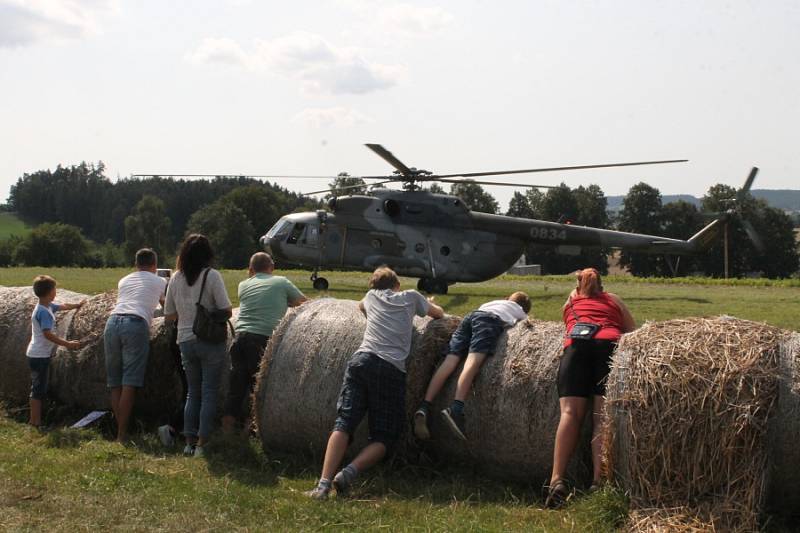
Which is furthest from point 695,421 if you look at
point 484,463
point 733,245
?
point 733,245

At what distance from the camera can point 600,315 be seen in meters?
6.77

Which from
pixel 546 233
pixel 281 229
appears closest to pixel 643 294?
pixel 546 233

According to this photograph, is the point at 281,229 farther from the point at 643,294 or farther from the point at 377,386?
the point at 377,386

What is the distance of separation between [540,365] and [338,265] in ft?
52.2

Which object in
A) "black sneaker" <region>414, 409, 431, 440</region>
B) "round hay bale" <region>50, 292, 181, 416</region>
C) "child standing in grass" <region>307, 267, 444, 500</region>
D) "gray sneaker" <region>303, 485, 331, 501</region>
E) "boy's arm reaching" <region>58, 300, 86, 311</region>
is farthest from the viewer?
"boy's arm reaching" <region>58, 300, 86, 311</region>

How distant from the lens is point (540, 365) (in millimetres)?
6727

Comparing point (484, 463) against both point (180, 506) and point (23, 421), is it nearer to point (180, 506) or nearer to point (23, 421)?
point (180, 506)

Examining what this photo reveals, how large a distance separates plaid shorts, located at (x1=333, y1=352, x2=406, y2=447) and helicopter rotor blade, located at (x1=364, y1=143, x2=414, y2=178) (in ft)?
43.6

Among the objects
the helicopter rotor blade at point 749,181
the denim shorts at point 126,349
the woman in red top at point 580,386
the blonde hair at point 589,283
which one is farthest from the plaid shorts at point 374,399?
the helicopter rotor blade at point 749,181

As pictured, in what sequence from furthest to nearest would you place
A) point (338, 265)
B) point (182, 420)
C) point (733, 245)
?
point (733, 245) < point (338, 265) < point (182, 420)

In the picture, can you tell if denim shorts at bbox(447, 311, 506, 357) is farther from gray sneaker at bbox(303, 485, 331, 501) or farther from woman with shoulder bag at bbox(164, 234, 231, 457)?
woman with shoulder bag at bbox(164, 234, 231, 457)

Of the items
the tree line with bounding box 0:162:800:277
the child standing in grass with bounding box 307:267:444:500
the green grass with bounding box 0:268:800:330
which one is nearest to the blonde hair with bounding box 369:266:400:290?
the child standing in grass with bounding box 307:267:444:500

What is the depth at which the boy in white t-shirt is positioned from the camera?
6.79 m

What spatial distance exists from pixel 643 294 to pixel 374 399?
51.2ft
